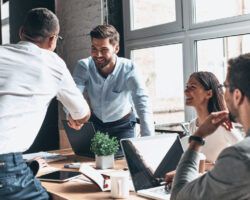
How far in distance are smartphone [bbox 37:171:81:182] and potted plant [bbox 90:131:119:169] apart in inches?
6.7

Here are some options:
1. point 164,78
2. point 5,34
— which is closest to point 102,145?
point 164,78

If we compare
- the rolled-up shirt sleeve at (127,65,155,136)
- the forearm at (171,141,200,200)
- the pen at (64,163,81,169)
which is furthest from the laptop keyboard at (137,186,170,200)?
the rolled-up shirt sleeve at (127,65,155,136)

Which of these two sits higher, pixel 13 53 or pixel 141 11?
pixel 141 11

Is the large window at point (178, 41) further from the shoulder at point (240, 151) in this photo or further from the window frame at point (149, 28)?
the shoulder at point (240, 151)

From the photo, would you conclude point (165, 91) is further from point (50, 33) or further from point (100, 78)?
point (50, 33)

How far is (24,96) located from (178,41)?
1.70 metres

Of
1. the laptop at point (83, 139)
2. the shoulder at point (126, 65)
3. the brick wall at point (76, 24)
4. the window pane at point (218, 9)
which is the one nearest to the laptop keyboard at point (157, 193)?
the laptop at point (83, 139)

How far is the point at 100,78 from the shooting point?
2.66 m

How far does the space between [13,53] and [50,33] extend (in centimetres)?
22

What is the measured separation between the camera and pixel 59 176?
6.19ft

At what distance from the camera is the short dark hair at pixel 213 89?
215 centimetres

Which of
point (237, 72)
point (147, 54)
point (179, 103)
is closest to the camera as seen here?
point (237, 72)

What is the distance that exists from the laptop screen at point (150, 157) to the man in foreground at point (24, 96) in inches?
15.4

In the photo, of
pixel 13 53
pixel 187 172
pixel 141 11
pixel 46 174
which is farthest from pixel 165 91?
pixel 187 172
